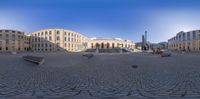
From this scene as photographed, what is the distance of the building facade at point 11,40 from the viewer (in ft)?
200

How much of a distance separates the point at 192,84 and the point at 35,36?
7865 cm

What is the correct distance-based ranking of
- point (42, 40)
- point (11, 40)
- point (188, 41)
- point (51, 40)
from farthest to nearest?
1. point (42, 40)
2. point (51, 40)
3. point (188, 41)
4. point (11, 40)

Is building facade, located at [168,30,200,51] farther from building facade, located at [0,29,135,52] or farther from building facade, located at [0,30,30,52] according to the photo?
building facade, located at [0,30,30,52]

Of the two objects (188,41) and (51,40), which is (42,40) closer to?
(51,40)

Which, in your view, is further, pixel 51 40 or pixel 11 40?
pixel 51 40

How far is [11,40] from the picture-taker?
62.6 m

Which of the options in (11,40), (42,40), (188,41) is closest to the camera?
(11,40)

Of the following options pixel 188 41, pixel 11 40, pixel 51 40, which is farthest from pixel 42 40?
pixel 188 41

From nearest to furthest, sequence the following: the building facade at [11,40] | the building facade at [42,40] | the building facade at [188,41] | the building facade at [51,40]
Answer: the building facade at [11,40], the building facade at [42,40], the building facade at [188,41], the building facade at [51,40]

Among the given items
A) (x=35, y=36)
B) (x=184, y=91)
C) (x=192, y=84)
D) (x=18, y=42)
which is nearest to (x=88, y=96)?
(x=184, y=91)

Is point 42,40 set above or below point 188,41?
above

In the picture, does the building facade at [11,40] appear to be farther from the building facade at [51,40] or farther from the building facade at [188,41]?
the building facade at [188,41]

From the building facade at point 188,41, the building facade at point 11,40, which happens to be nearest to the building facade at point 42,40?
the building facade at point 11,40

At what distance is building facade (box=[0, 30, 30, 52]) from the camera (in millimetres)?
60991
